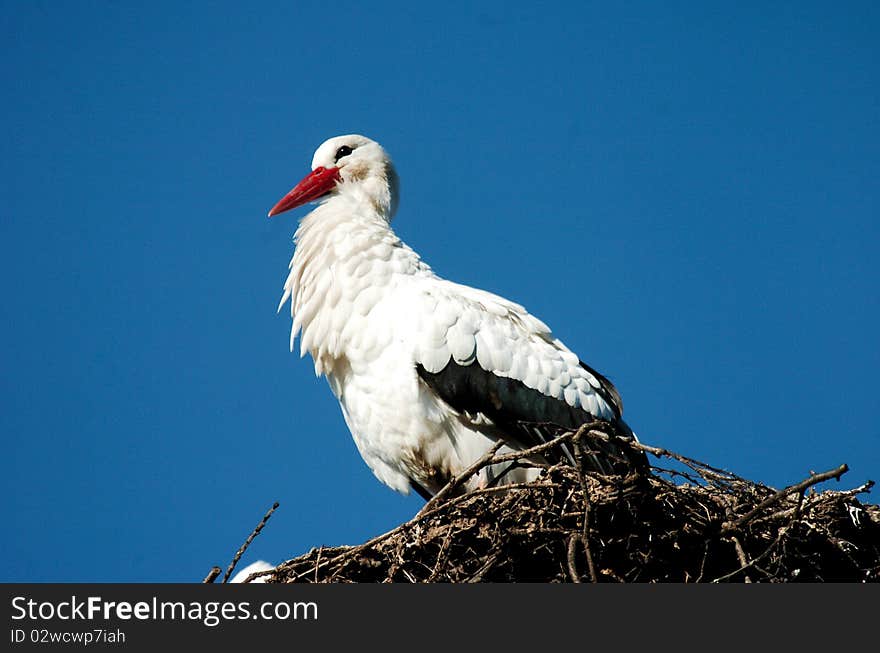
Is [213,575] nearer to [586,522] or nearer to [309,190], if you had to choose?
[586,522]

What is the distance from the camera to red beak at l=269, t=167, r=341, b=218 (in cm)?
684

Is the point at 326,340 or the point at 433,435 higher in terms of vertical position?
the point at 326,340

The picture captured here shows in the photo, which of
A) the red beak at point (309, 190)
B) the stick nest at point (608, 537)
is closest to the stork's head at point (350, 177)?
the red beak at point (309, 190)

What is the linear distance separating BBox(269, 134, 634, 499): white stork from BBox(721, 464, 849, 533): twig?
35.1 inches

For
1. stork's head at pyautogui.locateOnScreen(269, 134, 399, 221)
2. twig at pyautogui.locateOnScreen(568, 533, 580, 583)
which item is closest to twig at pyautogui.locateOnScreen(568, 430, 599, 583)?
twig at pyautogui.locateOnScreen(568, 533, 580, 583)

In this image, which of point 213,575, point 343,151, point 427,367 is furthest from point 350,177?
point 213,575

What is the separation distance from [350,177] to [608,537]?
3.04m

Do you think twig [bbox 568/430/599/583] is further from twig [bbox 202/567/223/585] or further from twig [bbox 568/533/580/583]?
twig [bbox 202/567/223/585]

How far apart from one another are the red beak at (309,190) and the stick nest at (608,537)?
259cm

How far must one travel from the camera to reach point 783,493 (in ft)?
13.5
